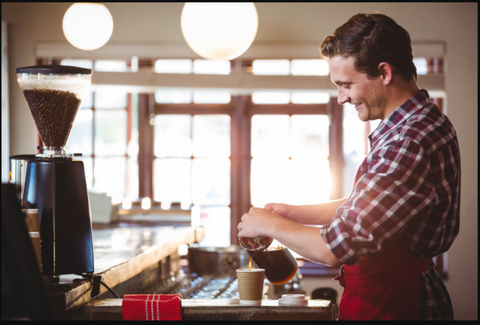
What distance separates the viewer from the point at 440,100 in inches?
209

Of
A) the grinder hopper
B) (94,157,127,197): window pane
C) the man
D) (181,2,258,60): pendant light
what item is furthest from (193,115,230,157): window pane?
the man

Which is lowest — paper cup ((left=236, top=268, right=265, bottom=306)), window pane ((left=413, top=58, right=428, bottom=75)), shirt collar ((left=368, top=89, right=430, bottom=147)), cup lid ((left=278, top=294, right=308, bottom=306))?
cup lid ((left=278, top=294, right=308, bottom=306))

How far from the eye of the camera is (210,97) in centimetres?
544

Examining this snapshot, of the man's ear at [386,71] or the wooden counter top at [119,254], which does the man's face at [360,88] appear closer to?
the man's ear at [386,71]

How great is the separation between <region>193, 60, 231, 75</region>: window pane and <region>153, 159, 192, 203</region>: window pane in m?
0.83

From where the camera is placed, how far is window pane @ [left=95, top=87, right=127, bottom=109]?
18.0ft

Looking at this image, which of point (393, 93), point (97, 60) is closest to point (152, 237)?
point (393, 93)

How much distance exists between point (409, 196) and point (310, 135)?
4.12 meters

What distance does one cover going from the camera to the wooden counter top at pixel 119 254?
1.53 metres

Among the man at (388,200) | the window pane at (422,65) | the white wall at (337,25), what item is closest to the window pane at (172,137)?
the white wall at (337,25)

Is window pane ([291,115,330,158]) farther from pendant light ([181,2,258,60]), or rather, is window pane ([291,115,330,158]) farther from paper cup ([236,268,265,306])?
paper cup ([236,268,265,306])

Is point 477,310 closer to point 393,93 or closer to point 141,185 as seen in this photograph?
point 141,185

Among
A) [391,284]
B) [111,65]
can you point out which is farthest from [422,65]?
[391,284]

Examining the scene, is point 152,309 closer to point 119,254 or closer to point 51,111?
point 51,111
